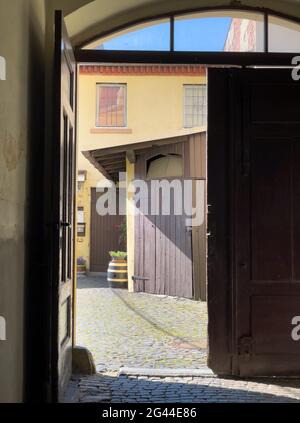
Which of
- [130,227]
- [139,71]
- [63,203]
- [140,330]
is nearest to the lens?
[63,203]

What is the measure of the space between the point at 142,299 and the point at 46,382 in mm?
6906

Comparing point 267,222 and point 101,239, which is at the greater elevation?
point 267,222

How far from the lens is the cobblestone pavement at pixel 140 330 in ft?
18.4

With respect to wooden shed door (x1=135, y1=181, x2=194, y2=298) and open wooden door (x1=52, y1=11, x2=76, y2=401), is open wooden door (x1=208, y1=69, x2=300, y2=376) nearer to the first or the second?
open wooden door (x1=52, y1=11, x2=76, y2=401)

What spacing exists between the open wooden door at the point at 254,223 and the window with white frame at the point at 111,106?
10134mm

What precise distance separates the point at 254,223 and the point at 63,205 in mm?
1832

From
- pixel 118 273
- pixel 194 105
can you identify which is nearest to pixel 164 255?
pixel 118 273

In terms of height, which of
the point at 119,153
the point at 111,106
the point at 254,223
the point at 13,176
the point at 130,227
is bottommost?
the point at 130,227

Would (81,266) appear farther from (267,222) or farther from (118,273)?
(267,222)

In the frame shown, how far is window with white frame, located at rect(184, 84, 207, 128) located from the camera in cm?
1419

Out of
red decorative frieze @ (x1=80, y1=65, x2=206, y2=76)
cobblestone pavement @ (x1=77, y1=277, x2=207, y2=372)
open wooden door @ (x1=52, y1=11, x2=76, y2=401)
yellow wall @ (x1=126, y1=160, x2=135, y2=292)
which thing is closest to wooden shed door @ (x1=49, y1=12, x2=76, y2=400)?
open wooden door @ (x1=52, y1=11, x2=76, y2=401)

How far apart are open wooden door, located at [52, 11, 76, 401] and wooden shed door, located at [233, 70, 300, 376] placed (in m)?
1.51

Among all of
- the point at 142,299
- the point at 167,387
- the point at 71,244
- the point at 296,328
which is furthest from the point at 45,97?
the point at 142,299

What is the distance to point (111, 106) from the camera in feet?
49.0
